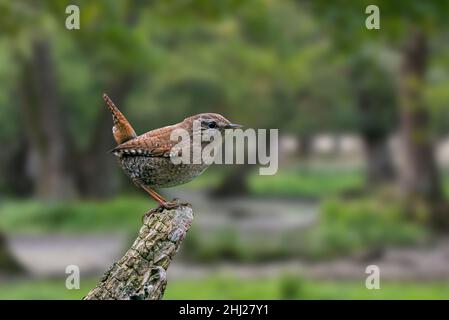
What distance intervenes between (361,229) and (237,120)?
7.59 meters

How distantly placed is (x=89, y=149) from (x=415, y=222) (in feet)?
31.1

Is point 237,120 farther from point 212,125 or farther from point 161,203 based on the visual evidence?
point 212,125

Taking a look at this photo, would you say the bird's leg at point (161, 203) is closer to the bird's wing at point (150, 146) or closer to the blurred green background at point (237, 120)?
the bird's wing at point (150, 146)

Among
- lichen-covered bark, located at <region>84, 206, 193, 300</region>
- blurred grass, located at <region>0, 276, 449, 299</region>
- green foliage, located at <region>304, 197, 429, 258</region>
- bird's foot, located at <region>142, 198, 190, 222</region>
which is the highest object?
green foliage, located at <region>304, 197, 429, 258</region>

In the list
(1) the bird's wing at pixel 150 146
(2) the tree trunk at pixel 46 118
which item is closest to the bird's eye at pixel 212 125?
(1) the bird's wing at pixel 150 146

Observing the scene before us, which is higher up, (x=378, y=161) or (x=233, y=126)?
(x=378, y=161)

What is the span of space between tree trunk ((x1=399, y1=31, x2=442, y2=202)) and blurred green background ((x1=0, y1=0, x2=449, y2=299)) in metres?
0.04

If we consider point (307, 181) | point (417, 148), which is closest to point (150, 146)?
point (417, 148)

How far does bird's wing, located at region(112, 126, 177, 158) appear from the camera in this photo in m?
2.76

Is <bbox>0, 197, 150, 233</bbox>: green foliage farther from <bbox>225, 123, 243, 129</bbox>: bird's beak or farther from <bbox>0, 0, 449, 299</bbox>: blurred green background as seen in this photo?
<bbox>225, 123, 243, 129</bbox>: bird's beak

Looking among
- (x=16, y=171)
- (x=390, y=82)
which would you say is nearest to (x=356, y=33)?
(x=390, y=82)

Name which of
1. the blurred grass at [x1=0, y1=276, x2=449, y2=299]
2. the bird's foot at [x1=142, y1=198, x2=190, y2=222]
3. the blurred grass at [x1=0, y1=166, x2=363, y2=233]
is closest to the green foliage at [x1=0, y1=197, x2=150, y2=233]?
the blurred grass at [x1=0, y1=166, x2=363, y2=233]

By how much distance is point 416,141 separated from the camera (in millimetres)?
21125

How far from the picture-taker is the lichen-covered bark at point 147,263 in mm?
2518
